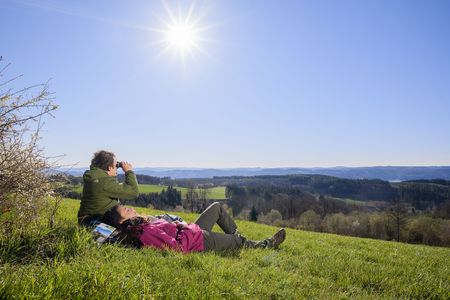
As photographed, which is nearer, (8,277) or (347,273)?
(8,277)

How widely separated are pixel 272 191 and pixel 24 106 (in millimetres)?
144763

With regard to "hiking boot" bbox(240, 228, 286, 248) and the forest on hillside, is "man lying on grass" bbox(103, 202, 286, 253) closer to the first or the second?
"hiking boot" bbox(240, 228, 286, 248)

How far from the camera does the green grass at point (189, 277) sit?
3.12 metres

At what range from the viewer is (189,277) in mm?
4289

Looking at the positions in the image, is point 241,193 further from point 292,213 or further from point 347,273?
point 347,273

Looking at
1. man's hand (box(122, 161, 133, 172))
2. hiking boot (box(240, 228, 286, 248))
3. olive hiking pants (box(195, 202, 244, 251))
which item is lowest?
hiking boot (box(240, 228, 286, 248))

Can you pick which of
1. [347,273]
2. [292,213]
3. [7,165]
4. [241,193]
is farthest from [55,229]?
[241,193]

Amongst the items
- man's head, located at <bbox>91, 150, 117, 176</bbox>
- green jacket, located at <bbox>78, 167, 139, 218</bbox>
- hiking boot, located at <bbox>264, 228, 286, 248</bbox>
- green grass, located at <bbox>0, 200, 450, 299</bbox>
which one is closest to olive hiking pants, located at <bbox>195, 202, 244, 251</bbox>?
green grass, located at <bbox>0, 200, 450, 299</bbox>

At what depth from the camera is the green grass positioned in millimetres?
3117

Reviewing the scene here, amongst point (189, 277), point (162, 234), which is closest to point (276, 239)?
point (162, 234)

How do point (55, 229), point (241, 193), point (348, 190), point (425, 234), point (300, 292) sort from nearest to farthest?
point (300, 292), point (55, 229), point (425, 234), point (241, 193), point (348, 190)

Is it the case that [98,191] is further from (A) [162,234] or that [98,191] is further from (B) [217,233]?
(B) [217,233]

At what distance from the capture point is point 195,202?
9900cm

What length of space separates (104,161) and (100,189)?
58cm
